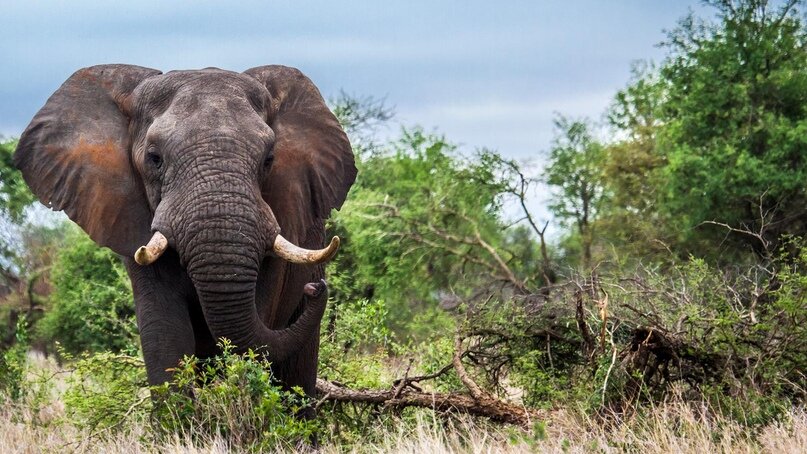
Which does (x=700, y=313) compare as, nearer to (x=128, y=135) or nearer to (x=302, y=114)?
(x=302, y=114)

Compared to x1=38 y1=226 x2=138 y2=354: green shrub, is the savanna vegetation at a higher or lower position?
higher

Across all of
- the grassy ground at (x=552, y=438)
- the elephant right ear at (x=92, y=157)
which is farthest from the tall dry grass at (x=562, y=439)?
the elephant right ear at (x=92, y=157)

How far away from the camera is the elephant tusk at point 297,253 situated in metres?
8.45

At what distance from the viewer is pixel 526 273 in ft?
78.2

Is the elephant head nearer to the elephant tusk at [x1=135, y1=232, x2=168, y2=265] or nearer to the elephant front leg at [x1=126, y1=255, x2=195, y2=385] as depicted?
the elephant tusk at [x1=135, y1=232, x2=168, y2=265]

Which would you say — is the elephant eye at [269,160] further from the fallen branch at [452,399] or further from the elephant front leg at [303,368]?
the fallen branch at [452,399]

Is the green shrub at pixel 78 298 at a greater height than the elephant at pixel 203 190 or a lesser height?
lesser

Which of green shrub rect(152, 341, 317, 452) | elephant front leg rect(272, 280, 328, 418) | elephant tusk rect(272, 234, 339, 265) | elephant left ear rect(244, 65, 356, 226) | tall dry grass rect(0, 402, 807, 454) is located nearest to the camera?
tall dry grass rect(0, 402, 807, 454)

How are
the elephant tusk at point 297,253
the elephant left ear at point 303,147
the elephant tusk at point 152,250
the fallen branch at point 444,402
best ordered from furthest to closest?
1. the elephant left ear at point 303,147
2. the fallen branch at point 444,402
3. the elephant tusk at point 297,253
4. the elephant tusk at point 152,250

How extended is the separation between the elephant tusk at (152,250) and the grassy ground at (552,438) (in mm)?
1098

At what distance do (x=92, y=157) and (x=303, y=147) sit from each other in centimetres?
147

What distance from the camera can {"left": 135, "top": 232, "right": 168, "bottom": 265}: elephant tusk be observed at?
26.7 feet

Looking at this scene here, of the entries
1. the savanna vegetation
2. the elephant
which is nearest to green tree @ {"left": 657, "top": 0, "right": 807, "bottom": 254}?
the savanna vegetation

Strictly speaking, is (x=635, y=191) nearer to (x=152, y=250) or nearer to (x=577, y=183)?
(x=577, y=183)
